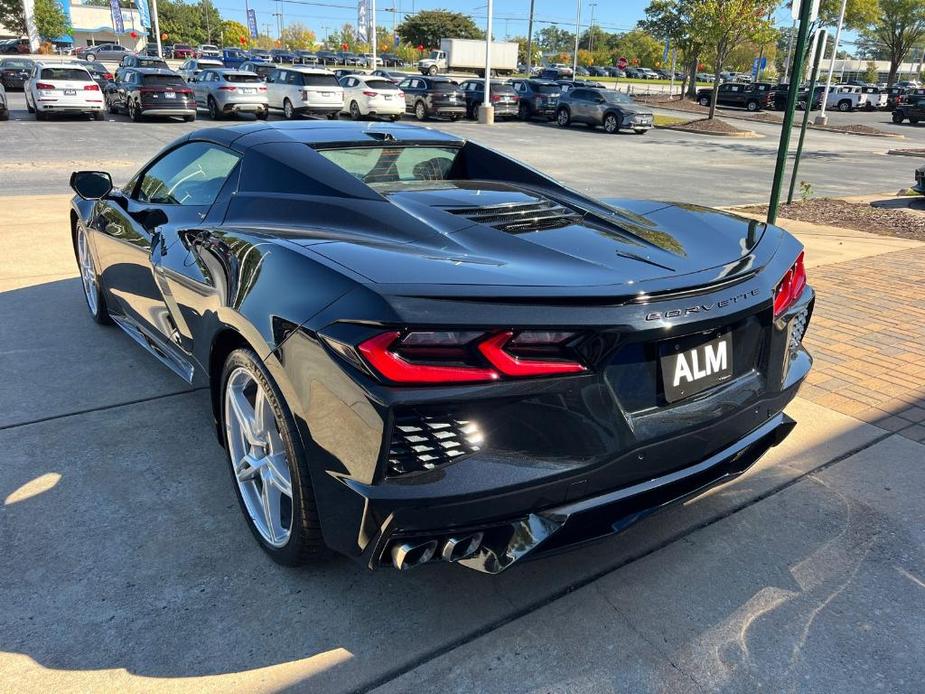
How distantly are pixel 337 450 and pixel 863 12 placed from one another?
60.9 metres

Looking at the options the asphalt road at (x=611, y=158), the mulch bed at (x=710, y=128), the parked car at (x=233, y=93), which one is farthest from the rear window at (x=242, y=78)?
the mulch bed at (x=710, y=128)

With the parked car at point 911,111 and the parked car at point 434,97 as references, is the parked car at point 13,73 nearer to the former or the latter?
the parked car at point 434,97

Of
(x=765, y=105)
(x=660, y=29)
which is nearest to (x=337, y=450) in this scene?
(x=660, y=29)

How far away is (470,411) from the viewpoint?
182 centimetres

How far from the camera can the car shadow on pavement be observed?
2.13m

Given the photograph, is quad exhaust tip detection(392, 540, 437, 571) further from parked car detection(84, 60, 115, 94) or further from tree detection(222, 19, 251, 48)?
tree detection(222, 19, 251, 48)

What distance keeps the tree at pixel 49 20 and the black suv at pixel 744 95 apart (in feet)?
210

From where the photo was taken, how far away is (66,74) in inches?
827

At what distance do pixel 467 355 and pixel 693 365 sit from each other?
2.45 feet

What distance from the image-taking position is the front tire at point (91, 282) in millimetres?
4598

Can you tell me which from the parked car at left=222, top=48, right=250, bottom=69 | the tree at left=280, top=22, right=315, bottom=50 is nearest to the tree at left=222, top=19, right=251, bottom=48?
the tree at left=280, top=22, right=315, bottom=50

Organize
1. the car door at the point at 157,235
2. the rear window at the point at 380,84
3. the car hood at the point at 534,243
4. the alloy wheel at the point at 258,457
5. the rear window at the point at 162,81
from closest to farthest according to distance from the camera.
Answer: the car hood at the point at 534,243, the alloy wheel at the point at 258,457, the car door at the point at 157,235, the rear window at the point at 162,81, the rear window at the point at 380,84

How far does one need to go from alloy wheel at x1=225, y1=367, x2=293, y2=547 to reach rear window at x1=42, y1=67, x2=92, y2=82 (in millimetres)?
22509

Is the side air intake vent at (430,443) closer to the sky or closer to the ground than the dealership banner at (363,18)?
closer to the ground
